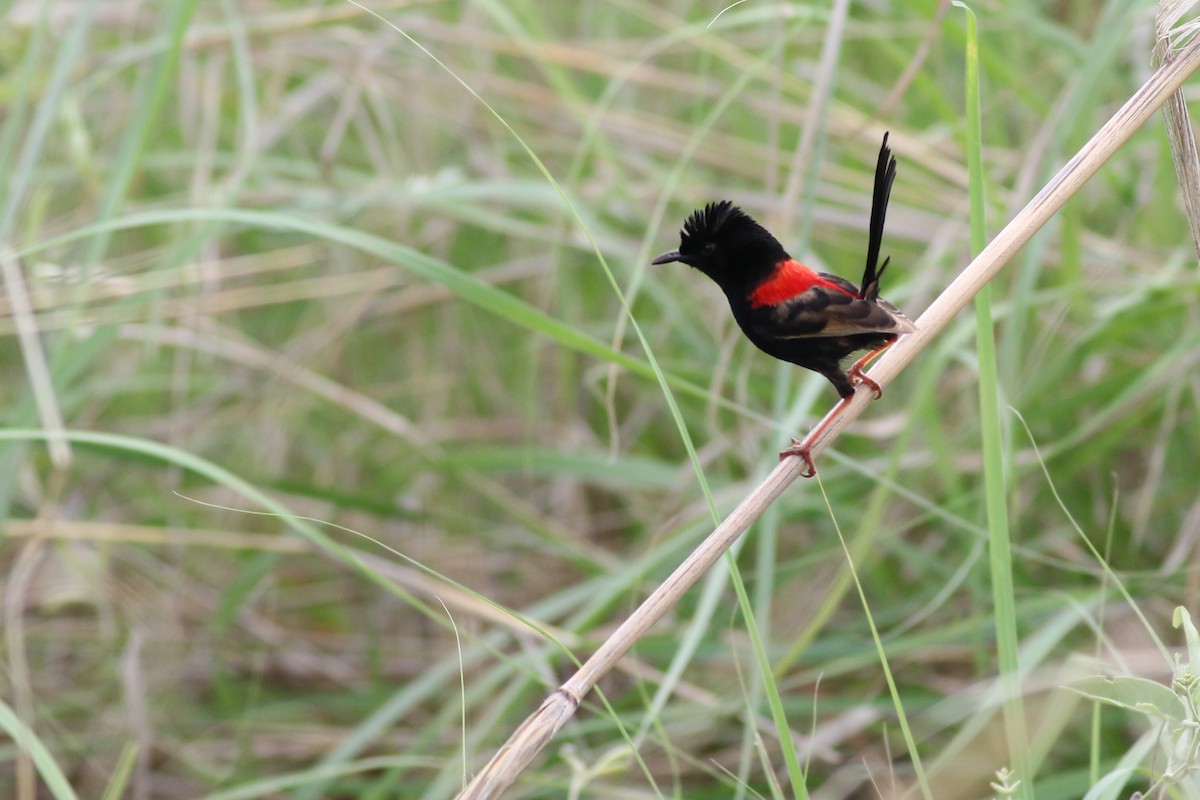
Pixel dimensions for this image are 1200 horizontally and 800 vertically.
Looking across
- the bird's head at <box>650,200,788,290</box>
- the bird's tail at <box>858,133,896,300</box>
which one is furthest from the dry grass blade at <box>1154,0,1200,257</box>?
the bird's head at <box>650,200,788,290</box>

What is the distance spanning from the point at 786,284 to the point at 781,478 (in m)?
0.45

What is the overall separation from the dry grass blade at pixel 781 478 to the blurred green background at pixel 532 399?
1.67 feet

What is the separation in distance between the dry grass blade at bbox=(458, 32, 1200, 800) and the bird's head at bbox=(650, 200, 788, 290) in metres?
0.34

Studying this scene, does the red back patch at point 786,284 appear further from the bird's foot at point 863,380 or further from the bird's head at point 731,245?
the bird's foot at point 863,380

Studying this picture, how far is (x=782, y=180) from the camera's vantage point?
3.42 m

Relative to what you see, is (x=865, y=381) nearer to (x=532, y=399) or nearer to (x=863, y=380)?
(x=863, y=380)

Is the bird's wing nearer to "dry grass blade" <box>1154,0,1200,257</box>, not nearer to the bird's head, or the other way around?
the bird's head

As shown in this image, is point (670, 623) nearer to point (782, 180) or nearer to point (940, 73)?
point (782, 180)

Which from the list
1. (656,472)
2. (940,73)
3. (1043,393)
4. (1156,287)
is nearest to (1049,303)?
(1043,393)

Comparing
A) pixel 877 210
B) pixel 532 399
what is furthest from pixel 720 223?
pixel 532 399

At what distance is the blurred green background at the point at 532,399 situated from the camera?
252 cm

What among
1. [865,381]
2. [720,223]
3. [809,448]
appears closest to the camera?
[809,448]

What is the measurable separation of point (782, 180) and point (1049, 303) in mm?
888

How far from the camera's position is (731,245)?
74.7 inches
